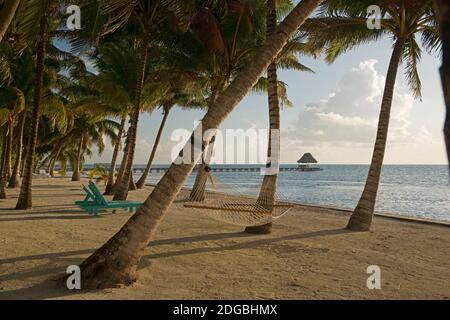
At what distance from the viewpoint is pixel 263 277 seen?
4.87m

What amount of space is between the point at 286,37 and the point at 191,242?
3.96m

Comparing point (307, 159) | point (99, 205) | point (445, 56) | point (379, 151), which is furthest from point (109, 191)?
point (307, 159)

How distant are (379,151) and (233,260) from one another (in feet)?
16.1

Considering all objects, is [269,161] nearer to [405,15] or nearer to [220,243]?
[220,243]

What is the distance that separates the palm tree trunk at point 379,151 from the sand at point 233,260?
50 cm

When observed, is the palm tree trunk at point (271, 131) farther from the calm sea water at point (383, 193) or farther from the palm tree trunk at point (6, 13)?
the palm tree trunk at point (6, 13)

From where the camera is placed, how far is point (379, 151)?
28.7 feet

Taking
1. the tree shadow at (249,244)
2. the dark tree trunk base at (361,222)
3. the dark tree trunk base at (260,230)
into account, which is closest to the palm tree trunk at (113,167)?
the dark tree trunk base at (260,230)

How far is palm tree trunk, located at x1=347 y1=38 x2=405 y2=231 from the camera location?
28.6 feet

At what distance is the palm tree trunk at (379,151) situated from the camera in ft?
28.6

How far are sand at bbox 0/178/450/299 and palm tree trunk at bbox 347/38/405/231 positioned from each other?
1.63 feet

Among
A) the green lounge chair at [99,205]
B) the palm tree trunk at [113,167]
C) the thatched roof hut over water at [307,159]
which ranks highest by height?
the thatched roof hut over water at [307,159]

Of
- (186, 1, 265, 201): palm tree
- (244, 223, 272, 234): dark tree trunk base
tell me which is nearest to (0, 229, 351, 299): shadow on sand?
(244, 223, 272, 234): dark tree trunk base

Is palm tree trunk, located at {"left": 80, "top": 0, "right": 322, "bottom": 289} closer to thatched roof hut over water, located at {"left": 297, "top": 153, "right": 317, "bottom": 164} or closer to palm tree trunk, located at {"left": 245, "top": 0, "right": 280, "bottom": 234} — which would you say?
palm tree trunk, located at {"left": 245, "top": 0, "right": 280, "bottom": 234}
